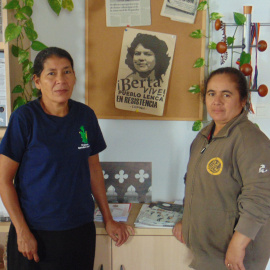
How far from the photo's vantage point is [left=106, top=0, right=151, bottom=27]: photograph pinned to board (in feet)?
5.86

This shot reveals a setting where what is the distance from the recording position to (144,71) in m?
1.83

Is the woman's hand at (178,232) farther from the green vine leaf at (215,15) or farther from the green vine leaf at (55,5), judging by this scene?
the green vine leaf at (55,5)

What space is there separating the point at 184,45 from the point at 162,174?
788 mm

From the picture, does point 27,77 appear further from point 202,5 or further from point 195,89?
point 202,5

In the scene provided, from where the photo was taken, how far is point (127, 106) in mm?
1852

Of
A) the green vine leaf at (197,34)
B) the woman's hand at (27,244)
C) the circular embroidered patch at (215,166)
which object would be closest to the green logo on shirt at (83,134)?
the woman's hand at (27,244)

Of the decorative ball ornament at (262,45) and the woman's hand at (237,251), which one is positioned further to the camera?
the decorative ball ornament at (262,45)

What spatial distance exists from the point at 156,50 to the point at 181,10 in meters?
0.27

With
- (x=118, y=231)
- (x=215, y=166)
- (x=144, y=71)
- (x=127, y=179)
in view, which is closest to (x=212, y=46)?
(x=144, y=71)

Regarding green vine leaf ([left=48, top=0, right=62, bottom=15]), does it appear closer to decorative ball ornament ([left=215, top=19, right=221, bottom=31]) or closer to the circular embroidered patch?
decorative ball ornament ([left=215, top=19, right=221, bottom=31])

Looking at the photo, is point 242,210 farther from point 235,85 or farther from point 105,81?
point 105,81

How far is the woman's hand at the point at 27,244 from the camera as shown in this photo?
3.92 feet

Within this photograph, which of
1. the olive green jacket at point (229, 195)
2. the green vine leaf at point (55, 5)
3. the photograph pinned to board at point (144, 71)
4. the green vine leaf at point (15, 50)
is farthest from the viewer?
the photograph pinned to board at point (144, 71)

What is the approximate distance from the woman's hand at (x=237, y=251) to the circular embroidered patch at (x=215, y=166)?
24 centimetres
